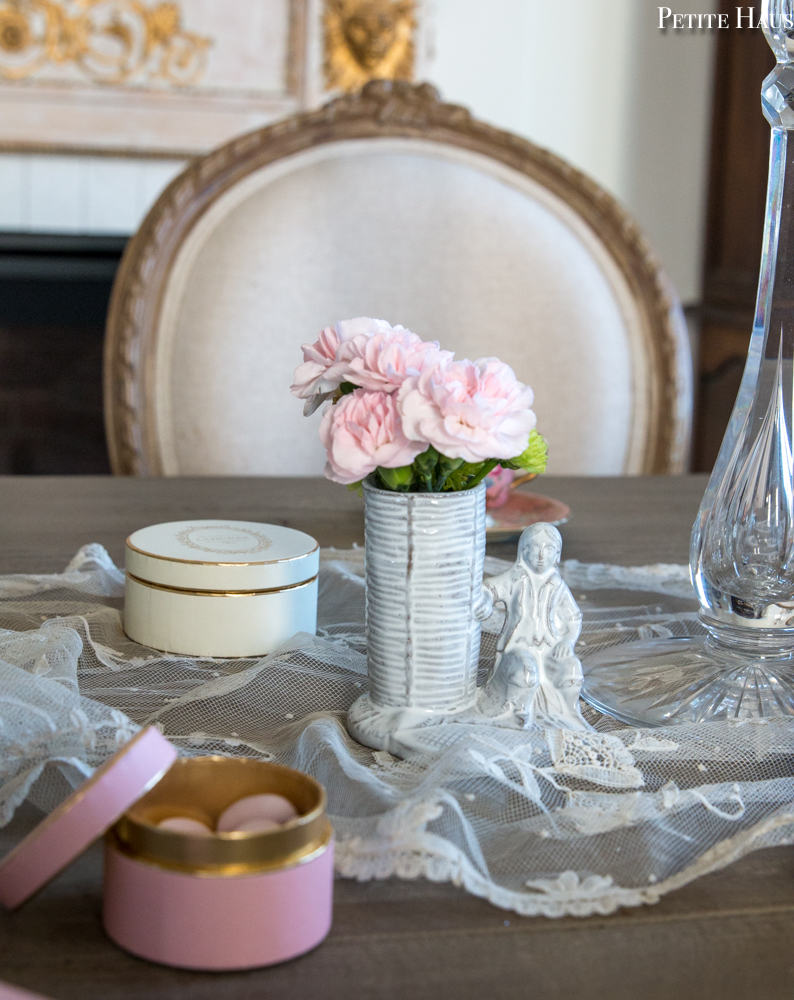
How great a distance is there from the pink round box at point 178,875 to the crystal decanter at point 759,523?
26 centimetres

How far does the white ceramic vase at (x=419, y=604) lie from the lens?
1.56 ft

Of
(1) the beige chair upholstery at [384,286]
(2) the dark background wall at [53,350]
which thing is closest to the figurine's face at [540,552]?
(1) the beige chair upholstery at [384,286]

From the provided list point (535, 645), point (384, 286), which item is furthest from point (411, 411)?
point (384, 286)

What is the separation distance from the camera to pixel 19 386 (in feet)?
8.07

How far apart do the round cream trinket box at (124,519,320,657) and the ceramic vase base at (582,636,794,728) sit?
0.17 m

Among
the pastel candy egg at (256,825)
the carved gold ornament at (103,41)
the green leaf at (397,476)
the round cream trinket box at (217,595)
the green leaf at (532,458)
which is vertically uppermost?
the carved gold ornament at (103,41)

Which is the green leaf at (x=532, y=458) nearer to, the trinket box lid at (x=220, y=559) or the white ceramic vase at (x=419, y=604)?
the white ceramic vase at (x=419, y=604)

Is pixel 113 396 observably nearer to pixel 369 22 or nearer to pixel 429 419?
pixel 429 419

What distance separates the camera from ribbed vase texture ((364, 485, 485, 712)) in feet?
1.56

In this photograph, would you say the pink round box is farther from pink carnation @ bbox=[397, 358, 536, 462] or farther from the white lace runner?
pink carnation @ bbox=[397, 358, 536, 462]

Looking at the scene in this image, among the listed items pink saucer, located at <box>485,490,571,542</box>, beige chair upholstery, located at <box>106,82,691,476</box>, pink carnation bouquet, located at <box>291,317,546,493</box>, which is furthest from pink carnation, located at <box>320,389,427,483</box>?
beige chair upholstery, located at <box>106,82,691,476</box>

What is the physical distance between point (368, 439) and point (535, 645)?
0.44 feet

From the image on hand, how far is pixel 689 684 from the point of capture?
563 mm

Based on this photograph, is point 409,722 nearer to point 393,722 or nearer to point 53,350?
point 393,722
